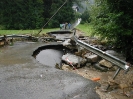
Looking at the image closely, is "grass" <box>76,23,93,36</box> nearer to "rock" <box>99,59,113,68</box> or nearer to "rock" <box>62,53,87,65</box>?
"rock" <box>62,53,87,65</box>

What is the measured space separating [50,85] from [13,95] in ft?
4.01

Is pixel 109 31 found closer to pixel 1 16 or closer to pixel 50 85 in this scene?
pixel 50 85

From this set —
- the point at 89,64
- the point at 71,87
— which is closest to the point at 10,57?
the point at 89,64

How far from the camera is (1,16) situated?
38.6 meters

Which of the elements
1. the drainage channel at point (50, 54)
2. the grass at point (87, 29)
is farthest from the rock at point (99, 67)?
the grass at point (87, 29)

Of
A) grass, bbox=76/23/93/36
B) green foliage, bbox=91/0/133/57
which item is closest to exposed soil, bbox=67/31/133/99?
green foliage, bbox=91/0/133/57

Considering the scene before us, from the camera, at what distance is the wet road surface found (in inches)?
217

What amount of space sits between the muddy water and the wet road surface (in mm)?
953

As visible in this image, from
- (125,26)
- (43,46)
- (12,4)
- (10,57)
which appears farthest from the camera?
(12,4)

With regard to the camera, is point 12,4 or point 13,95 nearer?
point 13,95

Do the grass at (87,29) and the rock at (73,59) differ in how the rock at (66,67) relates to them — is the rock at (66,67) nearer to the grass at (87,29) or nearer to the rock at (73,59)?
the rock at (73,59)

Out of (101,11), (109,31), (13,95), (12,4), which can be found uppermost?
(12,4)

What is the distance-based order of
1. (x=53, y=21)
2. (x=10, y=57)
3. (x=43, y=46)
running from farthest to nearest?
(x=53, y=21)
(x=43, y=46)
(x=10, y=57)

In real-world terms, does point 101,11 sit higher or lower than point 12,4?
lower
